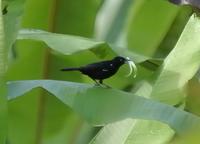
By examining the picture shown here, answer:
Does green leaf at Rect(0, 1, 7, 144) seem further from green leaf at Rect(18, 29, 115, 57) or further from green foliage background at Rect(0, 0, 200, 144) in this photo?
green leaf at Rect(18, 29, 115, 57)

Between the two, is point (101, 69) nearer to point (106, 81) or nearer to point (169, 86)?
point (169, 86)

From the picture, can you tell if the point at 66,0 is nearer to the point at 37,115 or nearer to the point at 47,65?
the point at 47,65

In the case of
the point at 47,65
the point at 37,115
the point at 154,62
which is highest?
the point at 154,62

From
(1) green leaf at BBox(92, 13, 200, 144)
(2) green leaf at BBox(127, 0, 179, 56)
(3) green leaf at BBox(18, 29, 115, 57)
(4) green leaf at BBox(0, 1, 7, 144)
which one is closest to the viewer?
A: (4) green leaf at BBox(0, 1, 7, 144)

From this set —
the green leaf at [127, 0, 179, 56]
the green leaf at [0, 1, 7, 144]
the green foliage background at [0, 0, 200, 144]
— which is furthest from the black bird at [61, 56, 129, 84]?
the green leaf at [127, 0, 179, 56]

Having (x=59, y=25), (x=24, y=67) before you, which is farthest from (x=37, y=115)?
(x=59, y=25)

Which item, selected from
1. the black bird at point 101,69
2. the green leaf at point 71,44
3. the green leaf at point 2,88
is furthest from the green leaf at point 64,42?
the green leaf at point 2,88

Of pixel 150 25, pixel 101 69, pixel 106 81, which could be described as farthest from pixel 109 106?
pixel 150 25

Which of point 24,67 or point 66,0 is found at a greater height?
point 66,0
